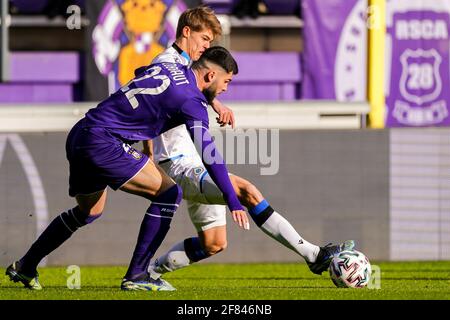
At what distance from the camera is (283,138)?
14.5 meters

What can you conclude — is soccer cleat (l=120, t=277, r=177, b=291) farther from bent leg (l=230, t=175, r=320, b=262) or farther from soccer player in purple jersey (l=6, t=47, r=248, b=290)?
bent leg (l=230, t=175, r=320, b=262)

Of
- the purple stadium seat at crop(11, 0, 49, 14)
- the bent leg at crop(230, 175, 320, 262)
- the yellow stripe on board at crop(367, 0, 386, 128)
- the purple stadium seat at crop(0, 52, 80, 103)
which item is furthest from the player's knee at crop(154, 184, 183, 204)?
the purple stadium seat at crop(11, 0, 49, 14)

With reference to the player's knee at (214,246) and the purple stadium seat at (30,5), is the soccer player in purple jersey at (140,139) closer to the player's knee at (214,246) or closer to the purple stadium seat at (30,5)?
the player's knee at (214,246)

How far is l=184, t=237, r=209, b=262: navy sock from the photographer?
33.0ft

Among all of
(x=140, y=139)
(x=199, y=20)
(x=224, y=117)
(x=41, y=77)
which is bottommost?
(x=140, y=139)

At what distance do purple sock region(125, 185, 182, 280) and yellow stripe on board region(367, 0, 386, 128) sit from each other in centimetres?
696

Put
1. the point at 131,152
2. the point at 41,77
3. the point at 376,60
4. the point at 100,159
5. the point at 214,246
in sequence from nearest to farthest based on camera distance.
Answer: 1. the point at 100,159
2. the point at 131,152
3. the point at 214,246
4. the point at 376,60
5. the point at 41,77

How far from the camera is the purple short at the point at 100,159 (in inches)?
344

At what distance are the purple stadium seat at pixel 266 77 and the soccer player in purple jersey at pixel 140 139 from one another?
24.4 feet

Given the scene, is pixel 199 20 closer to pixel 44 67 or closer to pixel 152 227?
pixel 152 227

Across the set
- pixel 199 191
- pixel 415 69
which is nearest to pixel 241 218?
pixel 199 191

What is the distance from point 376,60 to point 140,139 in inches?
282

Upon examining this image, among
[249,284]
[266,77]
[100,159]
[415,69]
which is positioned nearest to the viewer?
[100,159]

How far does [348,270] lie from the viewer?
9289 millimetres
